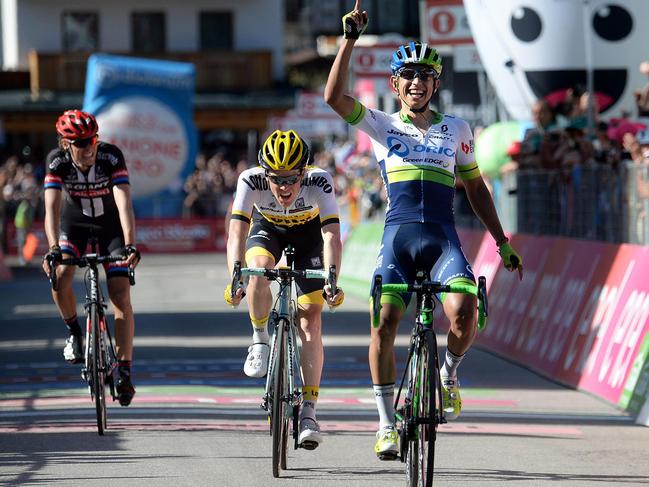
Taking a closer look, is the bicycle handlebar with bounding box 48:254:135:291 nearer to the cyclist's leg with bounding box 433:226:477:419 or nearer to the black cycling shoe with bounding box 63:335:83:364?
the black cycling shoe with bounding box 63:335:83:364

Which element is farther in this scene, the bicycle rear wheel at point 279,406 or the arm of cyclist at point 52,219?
the arm of cyclist at point 52,219

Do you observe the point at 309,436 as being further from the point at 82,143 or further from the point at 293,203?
the point at 82,143

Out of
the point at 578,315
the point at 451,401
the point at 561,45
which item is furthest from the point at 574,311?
the point at 561,45

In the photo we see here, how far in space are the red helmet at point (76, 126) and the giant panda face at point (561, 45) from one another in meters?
10.8

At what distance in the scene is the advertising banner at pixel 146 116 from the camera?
4144 centimetres

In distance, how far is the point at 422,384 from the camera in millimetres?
8125

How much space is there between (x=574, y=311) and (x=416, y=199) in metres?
5.43

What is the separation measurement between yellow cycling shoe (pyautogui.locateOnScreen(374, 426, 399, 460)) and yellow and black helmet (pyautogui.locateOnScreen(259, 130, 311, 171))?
5.73ft

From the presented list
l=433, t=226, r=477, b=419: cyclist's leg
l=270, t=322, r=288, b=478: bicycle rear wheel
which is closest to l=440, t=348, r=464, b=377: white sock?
l=433, t=226, r=477, b=419: cyclist's leg

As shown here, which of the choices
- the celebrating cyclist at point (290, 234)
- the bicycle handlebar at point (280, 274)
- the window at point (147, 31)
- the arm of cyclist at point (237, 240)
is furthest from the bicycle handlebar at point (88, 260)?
the window at point (147, 31)

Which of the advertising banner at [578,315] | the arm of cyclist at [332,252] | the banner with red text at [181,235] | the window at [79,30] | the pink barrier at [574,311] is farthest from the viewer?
the window at [79,30]

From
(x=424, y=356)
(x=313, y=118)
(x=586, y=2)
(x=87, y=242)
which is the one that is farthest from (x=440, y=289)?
(x=313, y=118)

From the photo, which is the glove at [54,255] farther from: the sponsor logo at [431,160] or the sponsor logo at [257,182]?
the sponsor logo at [431,160]

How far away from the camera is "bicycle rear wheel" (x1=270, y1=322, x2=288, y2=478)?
358 inches
